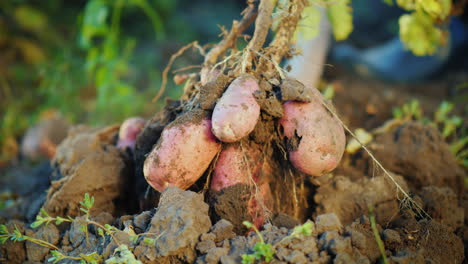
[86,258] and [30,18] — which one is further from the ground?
[30,18]

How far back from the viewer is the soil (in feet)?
4.48

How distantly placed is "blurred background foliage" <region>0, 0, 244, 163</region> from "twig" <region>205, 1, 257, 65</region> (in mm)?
1529

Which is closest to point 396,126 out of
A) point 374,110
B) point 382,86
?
point 374,110

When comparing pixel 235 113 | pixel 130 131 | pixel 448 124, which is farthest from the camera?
pixel 448 124

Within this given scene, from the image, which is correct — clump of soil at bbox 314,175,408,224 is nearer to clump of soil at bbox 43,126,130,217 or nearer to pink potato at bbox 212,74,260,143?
pink potato at bbox 212,74,260,143

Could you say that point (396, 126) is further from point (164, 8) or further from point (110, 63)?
point (164, 8)

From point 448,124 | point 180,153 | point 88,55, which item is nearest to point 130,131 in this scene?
point 180,153

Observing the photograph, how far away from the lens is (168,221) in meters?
1.42

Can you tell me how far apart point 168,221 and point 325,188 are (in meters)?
0.88

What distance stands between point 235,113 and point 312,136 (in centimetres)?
34

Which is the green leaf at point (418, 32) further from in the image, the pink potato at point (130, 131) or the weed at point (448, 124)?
the pink potato at point (130, 131)

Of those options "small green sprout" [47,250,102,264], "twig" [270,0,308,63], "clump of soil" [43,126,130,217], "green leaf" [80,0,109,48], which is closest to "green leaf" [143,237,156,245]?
"small green sprout" [47,250,102,264]

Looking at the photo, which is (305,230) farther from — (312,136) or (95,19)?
(95,19)

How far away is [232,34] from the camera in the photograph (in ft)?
6.37
